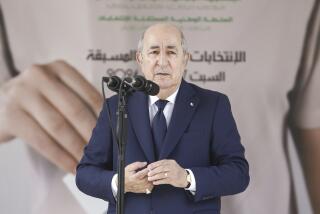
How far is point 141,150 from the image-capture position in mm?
2564

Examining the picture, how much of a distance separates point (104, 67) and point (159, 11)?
49cm

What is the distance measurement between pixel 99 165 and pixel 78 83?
1502 mm

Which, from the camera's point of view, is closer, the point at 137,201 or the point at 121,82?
the point at 121,82

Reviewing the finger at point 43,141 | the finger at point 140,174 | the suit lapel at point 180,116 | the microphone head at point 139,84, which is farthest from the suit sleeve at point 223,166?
the finger at point 43,141

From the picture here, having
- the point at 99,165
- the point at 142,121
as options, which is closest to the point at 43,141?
the point at 99,165

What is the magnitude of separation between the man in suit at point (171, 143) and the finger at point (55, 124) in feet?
4.51

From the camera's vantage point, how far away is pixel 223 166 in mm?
2529

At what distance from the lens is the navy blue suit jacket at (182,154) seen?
2.52 m

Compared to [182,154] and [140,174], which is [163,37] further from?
[140,174]

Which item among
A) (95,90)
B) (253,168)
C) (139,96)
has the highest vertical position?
(139,96)

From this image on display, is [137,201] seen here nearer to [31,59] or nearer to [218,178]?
[218,178]

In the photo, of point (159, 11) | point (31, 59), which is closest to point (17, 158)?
point (31, 59)

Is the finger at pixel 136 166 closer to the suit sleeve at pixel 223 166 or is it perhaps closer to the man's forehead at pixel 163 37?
the suit sleeve at pixel 223 166

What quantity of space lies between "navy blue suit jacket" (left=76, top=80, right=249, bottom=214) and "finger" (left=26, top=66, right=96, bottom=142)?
1.37 m
